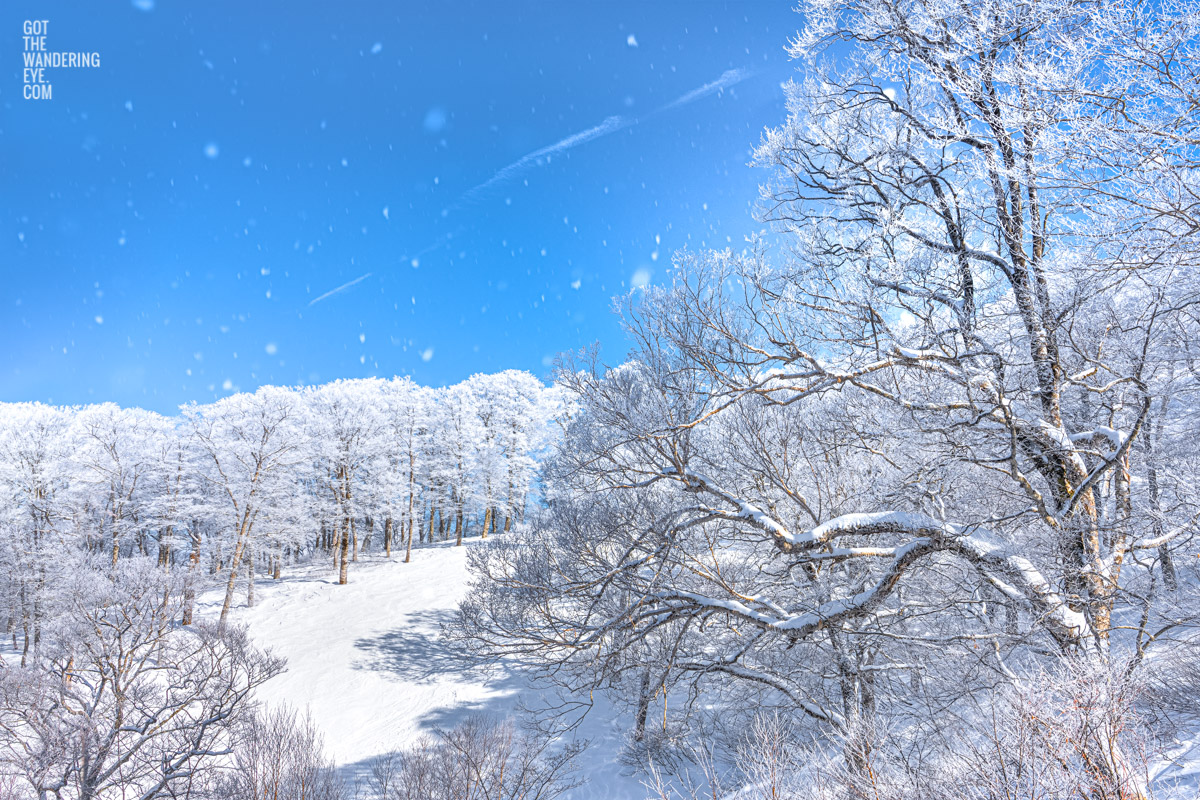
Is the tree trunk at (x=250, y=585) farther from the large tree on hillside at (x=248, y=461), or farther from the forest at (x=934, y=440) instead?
the forest at (x=934, y=440)

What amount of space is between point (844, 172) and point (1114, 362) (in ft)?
12.5

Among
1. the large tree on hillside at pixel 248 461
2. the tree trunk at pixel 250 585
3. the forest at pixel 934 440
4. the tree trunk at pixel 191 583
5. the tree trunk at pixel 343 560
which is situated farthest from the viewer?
the tree trunk at pixel 343 560

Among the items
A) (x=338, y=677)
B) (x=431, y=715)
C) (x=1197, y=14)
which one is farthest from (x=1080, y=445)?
(x=338, y=677)

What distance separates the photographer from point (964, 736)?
13.4 ft

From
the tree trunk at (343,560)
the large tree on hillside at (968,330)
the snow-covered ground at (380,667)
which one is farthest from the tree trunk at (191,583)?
the large tree on hillside at (968,330)

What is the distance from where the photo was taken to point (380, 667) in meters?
18.3

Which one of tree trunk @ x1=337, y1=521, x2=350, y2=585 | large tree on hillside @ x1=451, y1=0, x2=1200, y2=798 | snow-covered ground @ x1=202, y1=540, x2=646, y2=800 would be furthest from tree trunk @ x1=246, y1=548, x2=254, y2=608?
large tree on hillside @ x1=451, y1=0, x2=1200, y2=798

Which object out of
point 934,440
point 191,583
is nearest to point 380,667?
point 191,583

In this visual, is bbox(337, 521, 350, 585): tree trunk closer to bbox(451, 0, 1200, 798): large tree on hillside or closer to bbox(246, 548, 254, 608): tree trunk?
bbox(246, 548, 254, 608): tree trunk

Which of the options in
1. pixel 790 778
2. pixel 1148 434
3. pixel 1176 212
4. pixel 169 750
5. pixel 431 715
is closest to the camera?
pixel 1176 212

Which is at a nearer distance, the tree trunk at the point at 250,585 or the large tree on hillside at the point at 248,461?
the tree trunk at the point at 250,585

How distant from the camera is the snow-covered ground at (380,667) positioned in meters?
14.3

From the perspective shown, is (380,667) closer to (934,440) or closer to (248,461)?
(248,461)

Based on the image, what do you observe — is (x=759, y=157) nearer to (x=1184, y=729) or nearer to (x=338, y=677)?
(x=1184, y=729)
